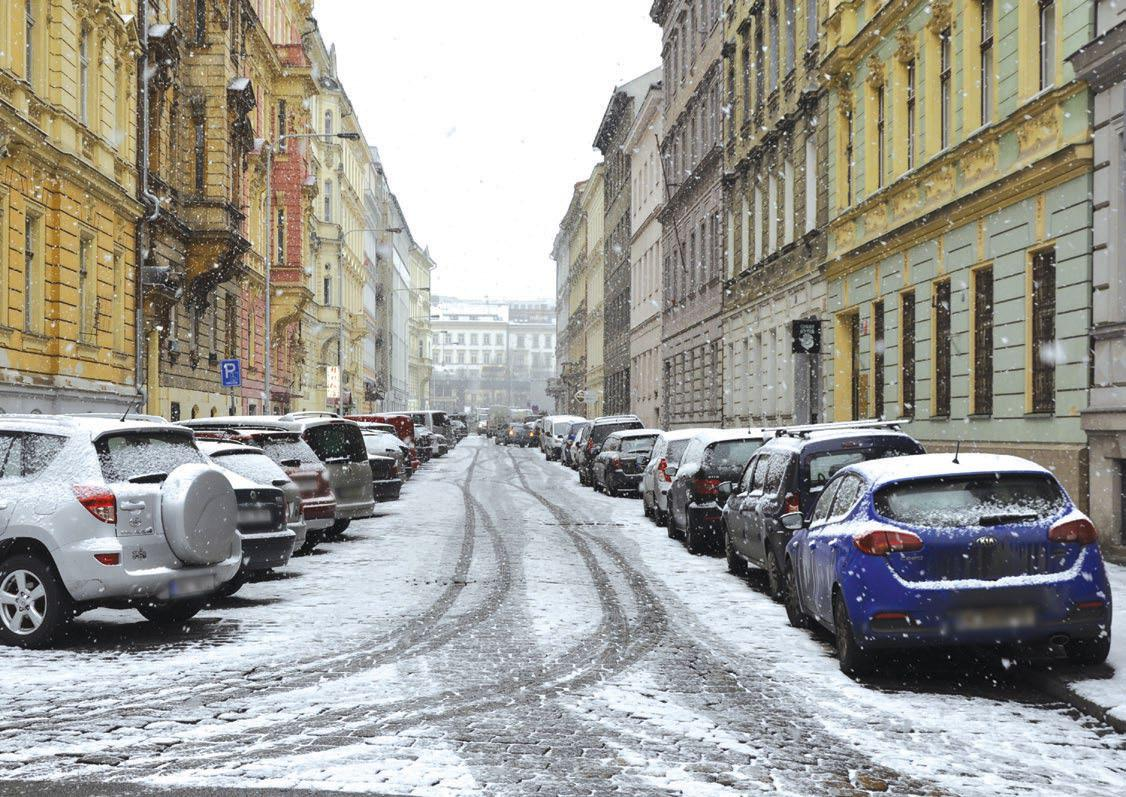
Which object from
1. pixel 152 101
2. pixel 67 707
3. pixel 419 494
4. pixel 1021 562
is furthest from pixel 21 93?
pixel 1021 562

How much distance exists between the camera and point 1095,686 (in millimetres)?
8320

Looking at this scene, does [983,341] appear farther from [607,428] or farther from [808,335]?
[607,428]

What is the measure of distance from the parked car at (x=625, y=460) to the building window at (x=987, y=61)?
1171 cm

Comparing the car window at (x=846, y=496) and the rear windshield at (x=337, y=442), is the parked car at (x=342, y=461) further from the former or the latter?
the car window at (x=846, y=496)

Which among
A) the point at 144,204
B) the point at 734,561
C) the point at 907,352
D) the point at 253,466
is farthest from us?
the point at 144,204

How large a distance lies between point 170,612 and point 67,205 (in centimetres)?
1807

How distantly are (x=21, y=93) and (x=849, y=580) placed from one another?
67.7ft

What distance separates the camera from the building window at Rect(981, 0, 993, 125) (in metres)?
20.3

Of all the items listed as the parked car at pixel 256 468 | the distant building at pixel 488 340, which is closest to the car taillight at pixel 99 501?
the parked car at pixel 256 468

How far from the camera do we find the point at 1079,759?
6781mm

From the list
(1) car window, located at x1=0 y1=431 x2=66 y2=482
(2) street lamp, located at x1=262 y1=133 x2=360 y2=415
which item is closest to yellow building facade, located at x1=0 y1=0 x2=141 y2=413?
(2) street lamp, located at x1=262 y1=133 x2=360 y2=415

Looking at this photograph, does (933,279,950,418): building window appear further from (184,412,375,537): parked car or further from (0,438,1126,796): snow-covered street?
(0,438,1126,796): snow-covered street

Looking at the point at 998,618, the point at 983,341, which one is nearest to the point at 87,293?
Answer: the point at 983,341

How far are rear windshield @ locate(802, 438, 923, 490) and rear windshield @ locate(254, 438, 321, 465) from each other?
6.88 meters
